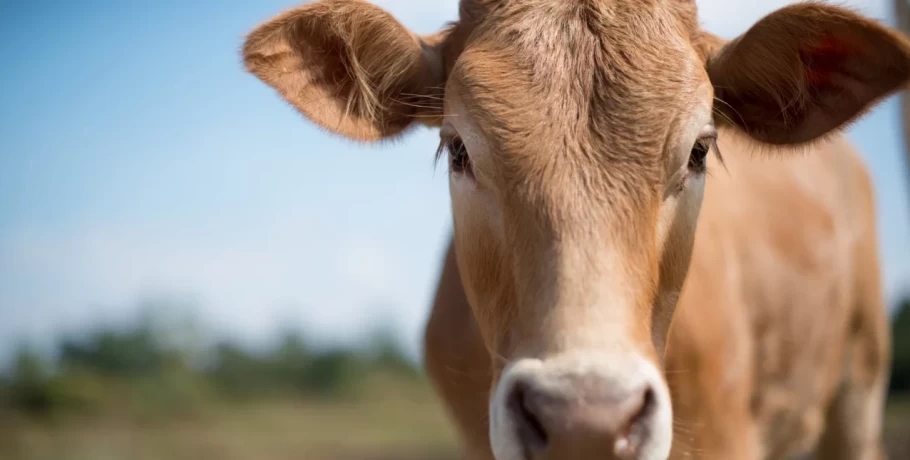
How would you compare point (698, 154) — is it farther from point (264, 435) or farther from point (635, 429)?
point (264, 435)

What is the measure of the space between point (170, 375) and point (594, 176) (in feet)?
45.5

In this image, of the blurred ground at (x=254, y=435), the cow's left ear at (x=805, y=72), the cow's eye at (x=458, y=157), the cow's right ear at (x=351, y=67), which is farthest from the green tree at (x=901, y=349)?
the cow's eye at (x=458, y=157)

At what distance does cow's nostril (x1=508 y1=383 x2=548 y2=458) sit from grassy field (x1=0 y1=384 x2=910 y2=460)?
801 cm

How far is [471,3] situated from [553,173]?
93cm

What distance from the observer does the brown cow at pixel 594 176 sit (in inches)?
82.8

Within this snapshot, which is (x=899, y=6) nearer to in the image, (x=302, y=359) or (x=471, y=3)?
(x=471, y=3)

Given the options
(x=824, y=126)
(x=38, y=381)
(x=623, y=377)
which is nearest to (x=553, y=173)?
(x=623, y=377)

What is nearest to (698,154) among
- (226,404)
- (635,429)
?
(635,429)

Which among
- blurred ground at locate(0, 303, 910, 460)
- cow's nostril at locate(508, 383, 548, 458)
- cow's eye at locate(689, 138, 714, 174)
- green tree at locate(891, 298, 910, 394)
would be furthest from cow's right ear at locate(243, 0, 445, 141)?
green tree at locate(891, 298, 910, 394)

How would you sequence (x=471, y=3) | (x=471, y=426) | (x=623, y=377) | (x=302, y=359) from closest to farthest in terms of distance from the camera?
(x=623, y=377) < (x=471, y=3) < (x=471, y=426) < (x=302, y=359)

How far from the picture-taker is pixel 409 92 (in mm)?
3207

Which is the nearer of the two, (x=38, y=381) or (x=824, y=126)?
(x=824, y=126)

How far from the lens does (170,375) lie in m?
14.9

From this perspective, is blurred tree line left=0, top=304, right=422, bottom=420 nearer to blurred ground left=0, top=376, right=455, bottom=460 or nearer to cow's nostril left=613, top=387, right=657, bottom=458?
blurred ground left=0, top=376, right=455, bottom=460
